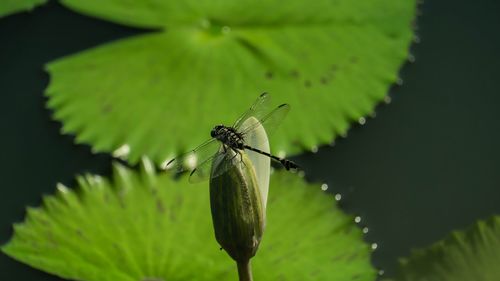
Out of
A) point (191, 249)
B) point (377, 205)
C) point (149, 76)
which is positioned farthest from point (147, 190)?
point (377, 205)

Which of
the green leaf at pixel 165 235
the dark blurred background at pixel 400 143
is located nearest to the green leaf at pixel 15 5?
the dark blurred background at pixel 400 143

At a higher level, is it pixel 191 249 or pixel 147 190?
pixel 147 190

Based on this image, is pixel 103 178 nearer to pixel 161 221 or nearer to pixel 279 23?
pixel 161 221

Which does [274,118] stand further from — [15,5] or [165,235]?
[15,5]

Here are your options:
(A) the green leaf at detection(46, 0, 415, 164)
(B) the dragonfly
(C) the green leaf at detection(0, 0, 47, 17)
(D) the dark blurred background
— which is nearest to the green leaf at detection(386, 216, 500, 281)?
(D) the dark blurred background

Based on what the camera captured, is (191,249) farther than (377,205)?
No

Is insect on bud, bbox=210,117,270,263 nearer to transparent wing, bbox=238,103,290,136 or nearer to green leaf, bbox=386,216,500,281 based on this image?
transparent wing, bbox=238,103,290,136

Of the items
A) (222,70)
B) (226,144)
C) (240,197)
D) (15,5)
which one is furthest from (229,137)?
(15,5)
